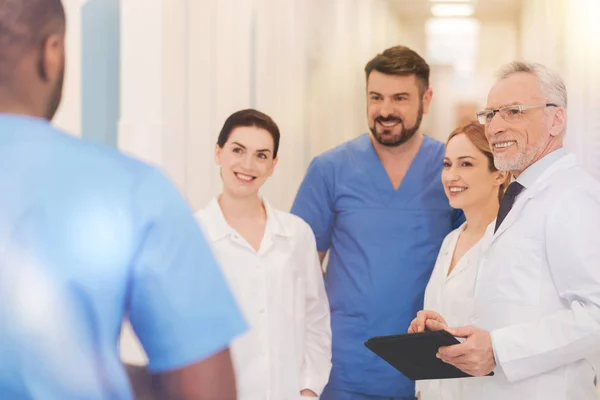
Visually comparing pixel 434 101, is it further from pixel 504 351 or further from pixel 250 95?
pixel 504 351

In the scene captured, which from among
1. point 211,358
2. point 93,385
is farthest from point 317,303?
point 93,385

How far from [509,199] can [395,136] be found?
410 mm

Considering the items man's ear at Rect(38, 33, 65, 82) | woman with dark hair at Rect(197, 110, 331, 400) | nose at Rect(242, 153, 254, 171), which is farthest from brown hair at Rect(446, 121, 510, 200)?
man's ear at Rect(38, 33, 65, 82)

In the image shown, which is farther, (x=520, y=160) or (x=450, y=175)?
(x=450, y=175)

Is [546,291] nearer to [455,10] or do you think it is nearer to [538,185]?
[538,185]

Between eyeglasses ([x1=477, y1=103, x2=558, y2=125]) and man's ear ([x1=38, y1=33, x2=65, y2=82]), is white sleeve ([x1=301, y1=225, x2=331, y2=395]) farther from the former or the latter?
man's ear ([x1=38, y1=33, x2=65, y2=82])

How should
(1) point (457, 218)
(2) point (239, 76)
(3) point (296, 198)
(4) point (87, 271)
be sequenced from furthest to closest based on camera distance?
1. (1) point (457, 218)
2. (3) point (296, 198)
3. (2) point (239, 76)
4. (4) point (87, 271)

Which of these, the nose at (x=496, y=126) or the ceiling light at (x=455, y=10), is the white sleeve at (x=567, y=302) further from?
the ceiling light at (x=455, y=10)

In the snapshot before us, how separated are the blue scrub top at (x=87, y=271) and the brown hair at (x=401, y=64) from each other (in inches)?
37.1

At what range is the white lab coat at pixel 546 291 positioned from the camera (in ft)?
4.89

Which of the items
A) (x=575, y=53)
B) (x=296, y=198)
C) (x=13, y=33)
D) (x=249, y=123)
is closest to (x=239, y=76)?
(x=249, y=123)

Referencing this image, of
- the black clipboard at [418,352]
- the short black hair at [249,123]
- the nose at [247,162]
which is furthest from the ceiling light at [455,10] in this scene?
the black clipboard at [418,352]

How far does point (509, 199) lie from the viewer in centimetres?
167

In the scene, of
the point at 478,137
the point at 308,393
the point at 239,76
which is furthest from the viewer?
the point at 478,137
